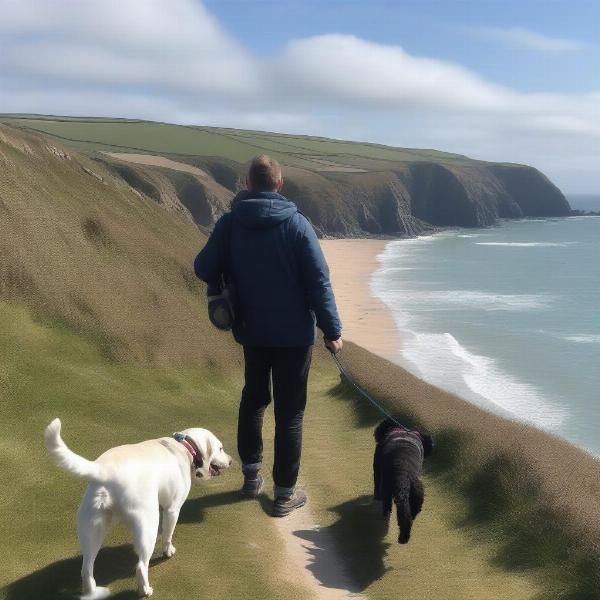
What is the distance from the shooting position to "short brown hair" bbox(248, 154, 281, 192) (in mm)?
7660

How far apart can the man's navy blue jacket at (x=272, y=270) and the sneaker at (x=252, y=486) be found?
2.08 m

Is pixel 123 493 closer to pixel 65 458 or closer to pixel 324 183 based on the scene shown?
pixel 65 458

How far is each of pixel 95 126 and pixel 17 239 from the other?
182 metres

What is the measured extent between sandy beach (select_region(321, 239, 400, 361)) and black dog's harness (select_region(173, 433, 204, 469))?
28.0 metres

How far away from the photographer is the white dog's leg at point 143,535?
20.2ft

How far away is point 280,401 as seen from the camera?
8.14 metres

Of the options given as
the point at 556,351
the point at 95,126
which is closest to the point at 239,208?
the point at 556,351

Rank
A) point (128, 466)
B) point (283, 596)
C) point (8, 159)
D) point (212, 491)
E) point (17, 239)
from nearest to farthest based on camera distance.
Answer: point (128, 466) < point (283, 596) < point (212, 491) < point (17, 239) < point (8, 159)

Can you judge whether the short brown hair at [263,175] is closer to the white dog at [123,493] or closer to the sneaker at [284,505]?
the white dog at [123,493]

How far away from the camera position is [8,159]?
71.7 ft

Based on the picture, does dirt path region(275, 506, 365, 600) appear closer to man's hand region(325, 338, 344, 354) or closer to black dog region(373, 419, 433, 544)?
black dog region(373, 419, 433, 544)

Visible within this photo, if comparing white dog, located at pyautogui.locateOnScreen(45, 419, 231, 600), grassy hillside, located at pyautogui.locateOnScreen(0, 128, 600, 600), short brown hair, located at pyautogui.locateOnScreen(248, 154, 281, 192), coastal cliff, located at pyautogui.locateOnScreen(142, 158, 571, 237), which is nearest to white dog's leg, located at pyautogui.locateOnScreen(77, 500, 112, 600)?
white dog, located at pyautogui.locateOnScreen(45, 419, 231, 600)

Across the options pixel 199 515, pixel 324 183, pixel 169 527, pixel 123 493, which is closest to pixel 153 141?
pixel 324 183

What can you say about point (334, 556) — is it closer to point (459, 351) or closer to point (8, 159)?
point (8, 159)
